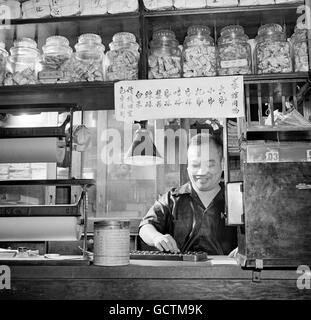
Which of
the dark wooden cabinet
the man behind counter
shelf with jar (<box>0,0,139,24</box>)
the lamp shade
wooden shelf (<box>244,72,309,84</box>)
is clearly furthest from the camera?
the lamp shade

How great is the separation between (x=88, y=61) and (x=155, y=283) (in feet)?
3.55

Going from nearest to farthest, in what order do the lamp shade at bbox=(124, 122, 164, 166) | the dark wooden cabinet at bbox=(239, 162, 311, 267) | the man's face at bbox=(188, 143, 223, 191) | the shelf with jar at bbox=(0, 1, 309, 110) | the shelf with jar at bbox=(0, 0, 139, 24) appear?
the dark wooden cabinet at bbox=(239, 162, 311, 267)
the shelf with jar at bbox=(0, 1, 309, 110)
the shelf with jar at bbox=(0, 0, 139, 24)
the man's face at bbox=(188, 143, 223, 191)
the lamp shade at bbox=(124, 122, 164, 166)

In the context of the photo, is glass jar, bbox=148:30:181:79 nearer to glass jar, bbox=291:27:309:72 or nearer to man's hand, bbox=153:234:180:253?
glass jar, bbox=291:27:309:72

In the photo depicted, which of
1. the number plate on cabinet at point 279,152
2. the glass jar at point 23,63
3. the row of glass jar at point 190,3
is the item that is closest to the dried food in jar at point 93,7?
the row of glass jar at point 190,3

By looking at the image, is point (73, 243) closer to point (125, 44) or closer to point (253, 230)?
point (125, 44)

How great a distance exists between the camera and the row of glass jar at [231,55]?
1814mm

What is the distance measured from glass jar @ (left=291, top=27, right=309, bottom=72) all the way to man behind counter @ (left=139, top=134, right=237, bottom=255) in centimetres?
101

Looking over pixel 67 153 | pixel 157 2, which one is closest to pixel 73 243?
pixel 67 153

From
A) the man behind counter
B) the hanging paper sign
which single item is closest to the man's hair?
the man behind counter

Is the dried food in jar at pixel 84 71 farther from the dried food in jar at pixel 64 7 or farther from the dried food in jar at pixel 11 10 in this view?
the dried food in jar at pixel 11 10

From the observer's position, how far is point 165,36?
1979mm

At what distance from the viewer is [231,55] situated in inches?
73.5

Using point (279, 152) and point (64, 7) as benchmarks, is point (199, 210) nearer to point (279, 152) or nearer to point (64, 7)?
point (279, 152)

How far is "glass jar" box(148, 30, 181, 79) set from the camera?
1.89 m
